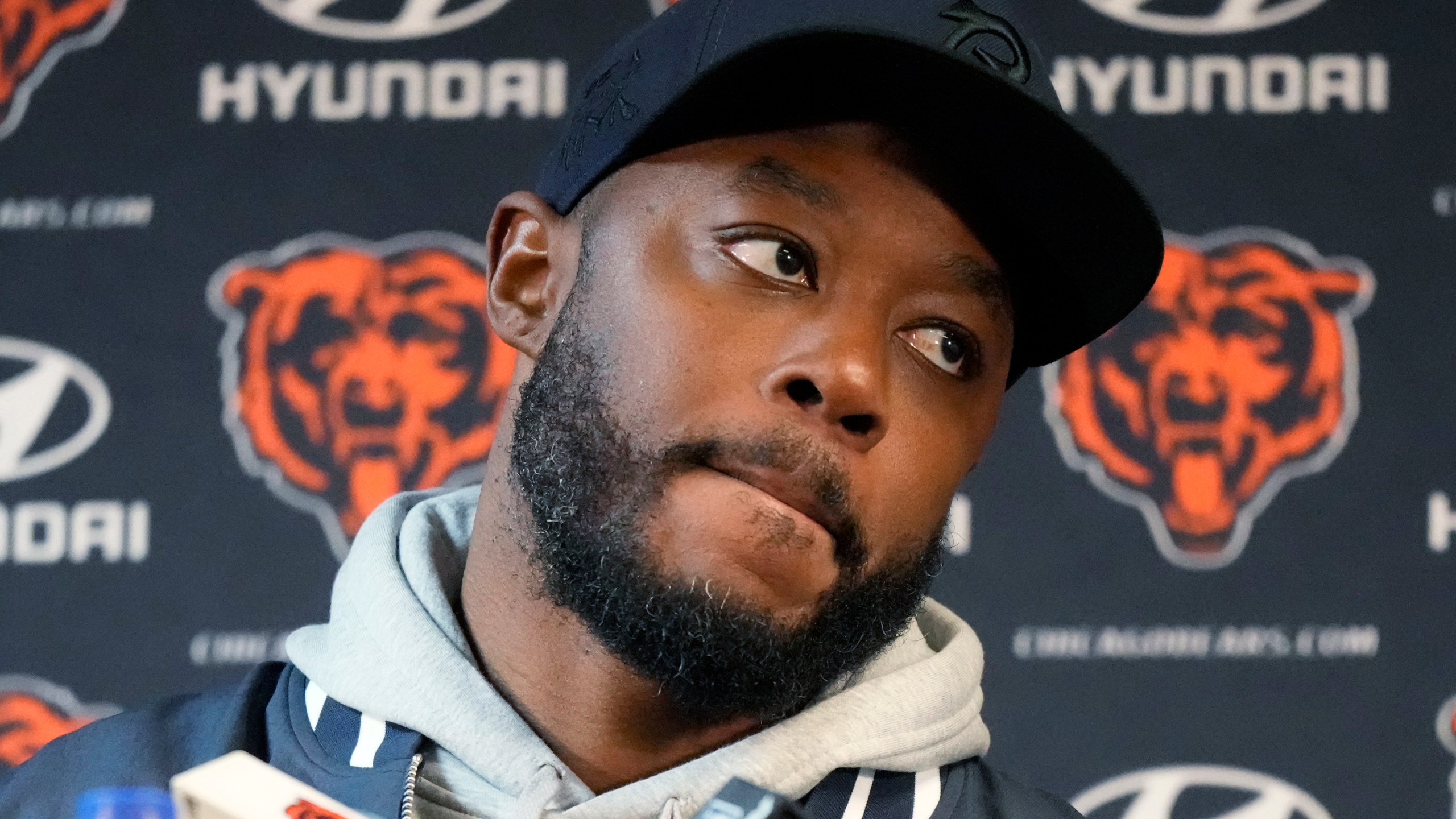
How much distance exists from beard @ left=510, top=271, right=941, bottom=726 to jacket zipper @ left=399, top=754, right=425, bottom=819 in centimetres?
11

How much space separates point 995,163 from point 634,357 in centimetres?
21

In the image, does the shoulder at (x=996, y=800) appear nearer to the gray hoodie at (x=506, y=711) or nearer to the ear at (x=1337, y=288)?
the gray hoodie at (x=506, y=711)

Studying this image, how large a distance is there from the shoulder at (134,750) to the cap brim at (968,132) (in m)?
0.37

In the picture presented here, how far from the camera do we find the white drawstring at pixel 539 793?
816 millimetres

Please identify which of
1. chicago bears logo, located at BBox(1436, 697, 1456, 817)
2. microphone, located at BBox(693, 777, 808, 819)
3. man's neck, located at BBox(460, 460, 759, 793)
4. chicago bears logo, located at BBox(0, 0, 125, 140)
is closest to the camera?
microphone, located at BBox(693, 777, 808, 819)

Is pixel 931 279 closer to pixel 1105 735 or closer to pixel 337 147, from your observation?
pixel 1105 735

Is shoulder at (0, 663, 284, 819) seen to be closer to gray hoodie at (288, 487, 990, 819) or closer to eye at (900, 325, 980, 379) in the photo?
gray hoodie at (288, 487, 990, 819)

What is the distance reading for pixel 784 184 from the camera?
2.73 ft

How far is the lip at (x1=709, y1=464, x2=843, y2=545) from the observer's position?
0.76 m

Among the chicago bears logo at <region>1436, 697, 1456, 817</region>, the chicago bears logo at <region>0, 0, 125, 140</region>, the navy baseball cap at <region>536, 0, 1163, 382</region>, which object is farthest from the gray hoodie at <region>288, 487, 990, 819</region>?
→ the chicago bears logo at <region>0, 0, 125, 140</region>

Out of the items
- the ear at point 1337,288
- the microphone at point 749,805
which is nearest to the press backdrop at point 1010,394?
the ear at point 1337,288

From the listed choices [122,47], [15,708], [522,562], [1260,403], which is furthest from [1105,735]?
[122,47]

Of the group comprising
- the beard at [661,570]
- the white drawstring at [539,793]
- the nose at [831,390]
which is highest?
the nose at [831,390]

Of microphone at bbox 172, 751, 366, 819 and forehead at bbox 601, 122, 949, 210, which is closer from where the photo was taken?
microphone at bbox 172, 751, 366, 819
